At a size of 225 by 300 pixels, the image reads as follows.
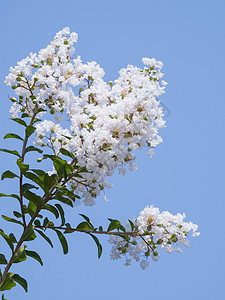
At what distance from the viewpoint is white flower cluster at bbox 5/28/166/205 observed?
8.23 ft

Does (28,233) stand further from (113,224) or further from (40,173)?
(113,224)

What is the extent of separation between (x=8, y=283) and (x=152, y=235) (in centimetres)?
114

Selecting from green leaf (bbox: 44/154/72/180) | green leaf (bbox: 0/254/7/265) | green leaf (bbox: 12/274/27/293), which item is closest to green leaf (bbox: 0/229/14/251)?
green leaf (bbox: 0/254/7/265)

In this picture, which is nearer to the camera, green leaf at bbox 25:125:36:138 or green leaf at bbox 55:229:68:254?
green leaf at bbox 25:125:36:138

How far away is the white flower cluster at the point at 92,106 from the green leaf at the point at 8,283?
2.39 feet

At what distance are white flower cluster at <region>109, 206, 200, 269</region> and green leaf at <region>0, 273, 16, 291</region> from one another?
85 centimetres

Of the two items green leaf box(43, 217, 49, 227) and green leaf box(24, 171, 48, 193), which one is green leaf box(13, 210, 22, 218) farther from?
green leaf box(24, 171, 48, 193)

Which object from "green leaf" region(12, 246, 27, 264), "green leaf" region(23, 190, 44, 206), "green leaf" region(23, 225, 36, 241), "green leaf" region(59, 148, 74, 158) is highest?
"green leaf" region(59, 148, 74, 158)

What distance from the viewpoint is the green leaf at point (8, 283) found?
268cm

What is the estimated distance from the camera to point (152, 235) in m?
3.14

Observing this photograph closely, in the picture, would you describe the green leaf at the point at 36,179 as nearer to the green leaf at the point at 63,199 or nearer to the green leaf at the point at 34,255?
the green leaf at the point at 63,199

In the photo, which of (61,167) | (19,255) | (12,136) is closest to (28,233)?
(19,255)

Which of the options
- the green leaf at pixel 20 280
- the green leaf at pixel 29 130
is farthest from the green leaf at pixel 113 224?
the green leaf at pixel 29 130

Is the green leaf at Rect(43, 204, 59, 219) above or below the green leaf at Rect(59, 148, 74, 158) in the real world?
below
